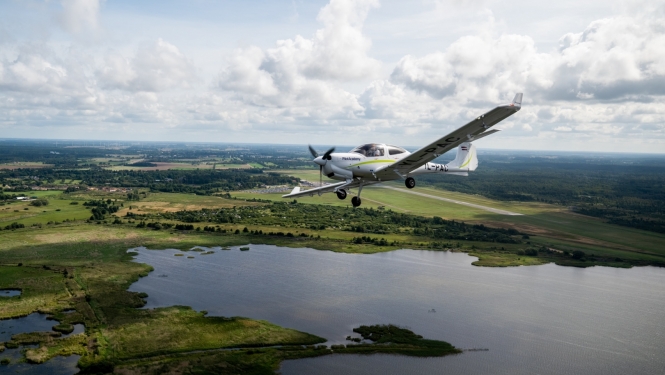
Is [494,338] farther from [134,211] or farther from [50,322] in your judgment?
[134,211]

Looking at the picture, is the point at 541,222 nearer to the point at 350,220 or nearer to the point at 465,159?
the point at 350,220

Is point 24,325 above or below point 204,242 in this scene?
below

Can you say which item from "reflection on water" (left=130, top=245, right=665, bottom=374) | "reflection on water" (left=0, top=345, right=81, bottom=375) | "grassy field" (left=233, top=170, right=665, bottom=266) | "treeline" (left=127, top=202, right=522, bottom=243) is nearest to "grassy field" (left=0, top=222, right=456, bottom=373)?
"reflection on water" (left=0, top=345, right=81, bottom=375)

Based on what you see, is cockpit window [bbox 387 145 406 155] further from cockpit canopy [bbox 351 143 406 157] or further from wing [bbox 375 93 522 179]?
wing [bbox 375 93 522 179]

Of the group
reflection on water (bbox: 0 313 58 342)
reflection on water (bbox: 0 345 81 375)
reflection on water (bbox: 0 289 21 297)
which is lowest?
reflection on water (bbox: 0 345 81 375)

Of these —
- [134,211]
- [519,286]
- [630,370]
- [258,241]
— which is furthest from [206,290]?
[134,211]

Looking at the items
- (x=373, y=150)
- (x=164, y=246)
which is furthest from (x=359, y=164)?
(x=164, y=246)
